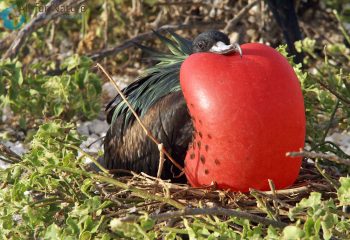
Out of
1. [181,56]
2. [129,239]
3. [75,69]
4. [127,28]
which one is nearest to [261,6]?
[127,28]

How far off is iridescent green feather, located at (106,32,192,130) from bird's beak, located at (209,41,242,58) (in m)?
0.15

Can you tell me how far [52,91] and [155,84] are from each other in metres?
0.72

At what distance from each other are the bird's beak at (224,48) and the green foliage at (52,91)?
0.79m

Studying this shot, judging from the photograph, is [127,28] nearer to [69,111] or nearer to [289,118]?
[69,111]

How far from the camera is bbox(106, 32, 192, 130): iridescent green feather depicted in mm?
2227

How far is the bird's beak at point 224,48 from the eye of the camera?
1.98 meters

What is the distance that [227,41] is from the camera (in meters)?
2.17

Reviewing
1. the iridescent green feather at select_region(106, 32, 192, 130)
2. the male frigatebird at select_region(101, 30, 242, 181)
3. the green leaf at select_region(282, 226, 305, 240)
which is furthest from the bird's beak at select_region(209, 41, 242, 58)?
the green leaf at select_region(282, 226, 305, 240)

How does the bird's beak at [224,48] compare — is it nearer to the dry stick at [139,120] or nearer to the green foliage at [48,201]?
the dry stick at [139,120]

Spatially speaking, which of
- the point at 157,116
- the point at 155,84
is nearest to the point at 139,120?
the point at 157,116

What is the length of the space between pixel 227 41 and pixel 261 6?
1.36 meters
